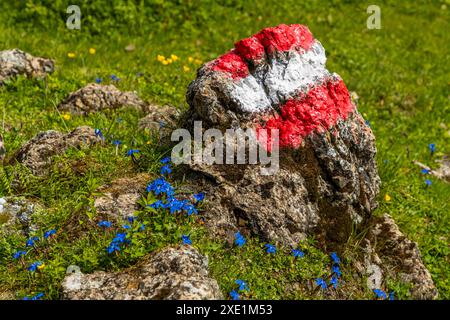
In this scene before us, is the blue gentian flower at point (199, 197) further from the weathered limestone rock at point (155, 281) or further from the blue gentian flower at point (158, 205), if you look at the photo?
the weathered limestone rock at point (155, 281)

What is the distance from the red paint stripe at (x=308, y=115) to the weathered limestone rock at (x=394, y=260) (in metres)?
1.36

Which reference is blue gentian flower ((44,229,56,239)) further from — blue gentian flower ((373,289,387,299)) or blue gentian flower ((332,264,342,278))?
blue gentian flower ((373,289,387,299))

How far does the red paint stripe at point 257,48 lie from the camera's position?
246 inches

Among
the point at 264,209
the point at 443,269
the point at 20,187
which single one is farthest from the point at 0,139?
the point at 443,269

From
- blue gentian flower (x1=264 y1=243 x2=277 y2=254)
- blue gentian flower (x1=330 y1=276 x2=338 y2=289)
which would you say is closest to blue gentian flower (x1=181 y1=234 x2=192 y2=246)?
blue gentian flower (x1=264 y1=243 x2=277 y2=254)

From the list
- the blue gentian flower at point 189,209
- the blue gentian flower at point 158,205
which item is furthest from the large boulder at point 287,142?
the blue gentian flower at point 158,205

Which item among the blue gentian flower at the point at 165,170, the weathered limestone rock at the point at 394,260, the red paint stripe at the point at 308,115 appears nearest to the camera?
the blue gentian flower at the point at 165,170

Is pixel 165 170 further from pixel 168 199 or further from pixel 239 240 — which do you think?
pixel 239 240

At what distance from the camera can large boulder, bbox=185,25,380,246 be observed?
5.87 m

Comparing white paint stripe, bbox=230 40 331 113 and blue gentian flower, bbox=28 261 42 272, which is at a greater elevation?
white paint stripe, bbox=230 40 331 113

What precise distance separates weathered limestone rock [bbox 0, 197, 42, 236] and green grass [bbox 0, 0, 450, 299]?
5.5 inches
